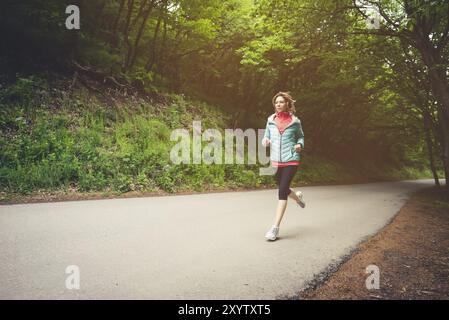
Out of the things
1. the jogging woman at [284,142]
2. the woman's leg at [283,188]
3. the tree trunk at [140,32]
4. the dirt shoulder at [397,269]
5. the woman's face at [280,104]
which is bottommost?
the dirt shoulder at [397,269]

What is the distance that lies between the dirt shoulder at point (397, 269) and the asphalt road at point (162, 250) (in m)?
0.23

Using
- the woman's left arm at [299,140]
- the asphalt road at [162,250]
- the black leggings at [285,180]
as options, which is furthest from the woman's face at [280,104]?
the asphalt road at [162,250]

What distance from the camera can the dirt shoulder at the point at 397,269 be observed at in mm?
3580

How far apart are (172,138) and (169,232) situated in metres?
8.85

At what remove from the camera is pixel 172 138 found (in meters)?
14.0

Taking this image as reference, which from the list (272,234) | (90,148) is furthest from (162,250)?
(90,148)

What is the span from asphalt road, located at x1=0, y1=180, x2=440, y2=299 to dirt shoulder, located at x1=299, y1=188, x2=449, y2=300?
0.23 metres

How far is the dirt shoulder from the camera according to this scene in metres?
3.58

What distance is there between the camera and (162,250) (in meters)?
4.50

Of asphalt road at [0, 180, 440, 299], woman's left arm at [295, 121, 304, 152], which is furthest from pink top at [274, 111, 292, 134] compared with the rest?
asphalt road at [0, 180, 440, 299]

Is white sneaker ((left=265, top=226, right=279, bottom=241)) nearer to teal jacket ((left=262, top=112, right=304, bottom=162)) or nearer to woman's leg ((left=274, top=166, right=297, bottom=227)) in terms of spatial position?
woman's leg ((left=274, top=166, right=297, bottom=227))

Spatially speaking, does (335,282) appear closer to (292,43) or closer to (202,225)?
(202,225)

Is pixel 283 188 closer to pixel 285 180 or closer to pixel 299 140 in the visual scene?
pixel 285 180

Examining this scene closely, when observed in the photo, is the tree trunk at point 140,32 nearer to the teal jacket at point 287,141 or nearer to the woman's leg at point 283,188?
the teal jacket at point 287,141
